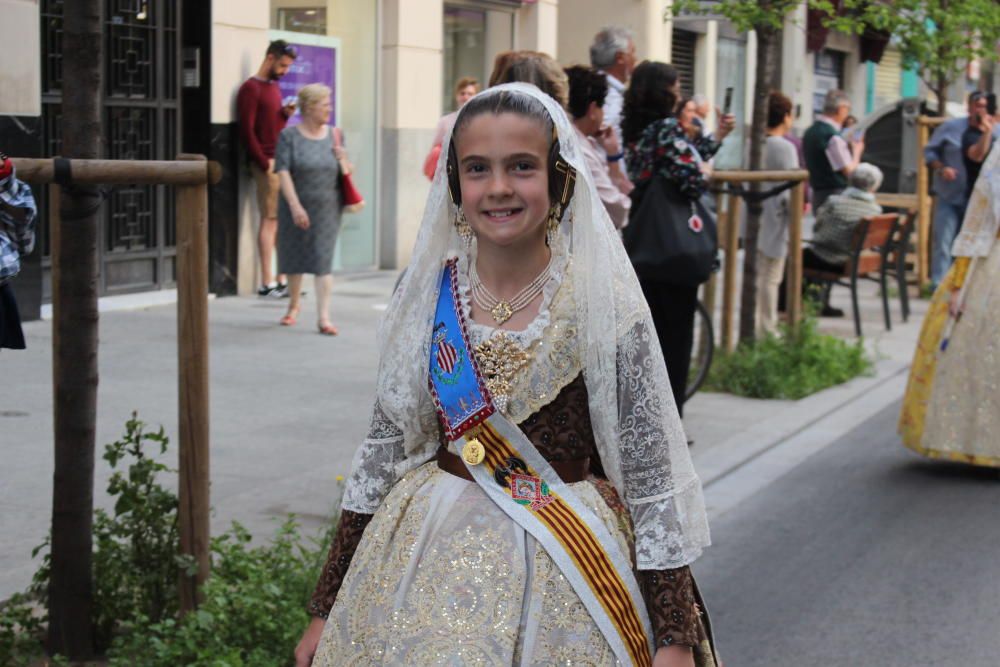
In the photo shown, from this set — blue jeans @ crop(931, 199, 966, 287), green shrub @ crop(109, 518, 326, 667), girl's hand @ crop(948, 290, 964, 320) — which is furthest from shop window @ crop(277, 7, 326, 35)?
green shrub @ crop(109, 518, 326, 667)

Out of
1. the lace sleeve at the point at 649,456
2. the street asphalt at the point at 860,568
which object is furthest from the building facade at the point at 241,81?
the lace sleeve at the point at 649,456

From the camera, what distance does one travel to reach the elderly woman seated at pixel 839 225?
524 inches

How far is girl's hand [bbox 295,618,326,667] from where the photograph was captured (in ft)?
9.93

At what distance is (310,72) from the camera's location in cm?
1514

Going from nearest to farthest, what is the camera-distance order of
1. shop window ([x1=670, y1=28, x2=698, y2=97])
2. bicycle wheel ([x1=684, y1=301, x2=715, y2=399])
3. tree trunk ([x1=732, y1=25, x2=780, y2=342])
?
bicycle wheel ([x1=684, y1=301, x2=715, y2=399]) → tree trunk ([x1=732, y1=25, x2=780, y2=342]) → shop window ([x1=670, y1=28, x2=698, y2=97])

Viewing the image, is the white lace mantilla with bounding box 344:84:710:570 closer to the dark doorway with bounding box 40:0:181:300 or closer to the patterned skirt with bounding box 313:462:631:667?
the patterned skirt with bounding box 313:462:631:667

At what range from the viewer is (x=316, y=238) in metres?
11.6

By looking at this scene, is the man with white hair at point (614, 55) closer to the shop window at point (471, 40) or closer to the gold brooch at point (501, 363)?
the gold brooch at point (501, 363)

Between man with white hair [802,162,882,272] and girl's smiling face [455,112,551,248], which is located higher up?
girl's smiling face [455,112,551,248]

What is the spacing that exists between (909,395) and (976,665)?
9.89 feet

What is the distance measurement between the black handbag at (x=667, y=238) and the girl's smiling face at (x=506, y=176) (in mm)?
4289

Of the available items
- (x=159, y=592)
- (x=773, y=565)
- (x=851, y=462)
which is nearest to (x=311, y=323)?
(x=851, y=462)

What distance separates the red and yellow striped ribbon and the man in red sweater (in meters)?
10.6

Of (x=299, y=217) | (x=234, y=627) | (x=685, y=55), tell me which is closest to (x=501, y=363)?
(x=234, y=627)
